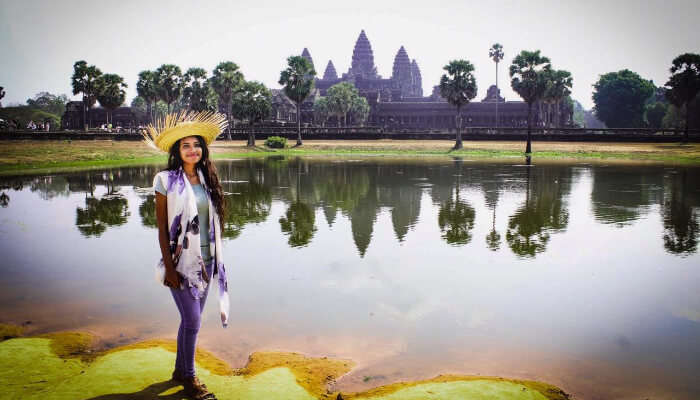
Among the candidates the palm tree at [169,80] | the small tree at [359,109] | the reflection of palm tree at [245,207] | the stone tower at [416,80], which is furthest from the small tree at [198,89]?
the stone tower at [416,80]

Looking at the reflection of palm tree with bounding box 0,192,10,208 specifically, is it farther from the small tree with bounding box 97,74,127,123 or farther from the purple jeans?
the small tree with bounding box 97,74,127,123

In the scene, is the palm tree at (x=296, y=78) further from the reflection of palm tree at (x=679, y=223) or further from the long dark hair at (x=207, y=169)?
the long dark hair at (x=207, y=169)

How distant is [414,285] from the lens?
8312 millimetres

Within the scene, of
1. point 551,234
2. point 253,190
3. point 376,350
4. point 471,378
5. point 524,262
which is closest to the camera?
point 471,378

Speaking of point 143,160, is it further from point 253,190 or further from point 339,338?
point 339,338

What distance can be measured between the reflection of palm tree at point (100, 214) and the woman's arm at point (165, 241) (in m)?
8.86

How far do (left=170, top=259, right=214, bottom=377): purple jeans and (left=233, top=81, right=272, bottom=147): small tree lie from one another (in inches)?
2049

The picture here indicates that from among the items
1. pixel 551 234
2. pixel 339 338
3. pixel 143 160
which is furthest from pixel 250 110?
pixel 339 338

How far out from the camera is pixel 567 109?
323 ft

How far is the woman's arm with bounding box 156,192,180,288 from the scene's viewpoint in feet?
14.2

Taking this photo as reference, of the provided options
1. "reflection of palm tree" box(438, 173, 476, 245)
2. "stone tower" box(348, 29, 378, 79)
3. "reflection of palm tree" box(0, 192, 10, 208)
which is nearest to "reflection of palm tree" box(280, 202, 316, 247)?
"reflection of palm tree" box(438, 173, 476, 245)

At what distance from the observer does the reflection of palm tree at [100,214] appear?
1295 cm

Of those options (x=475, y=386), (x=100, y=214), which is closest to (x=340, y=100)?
(x=100, y=214)

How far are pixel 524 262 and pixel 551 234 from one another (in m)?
2.92
